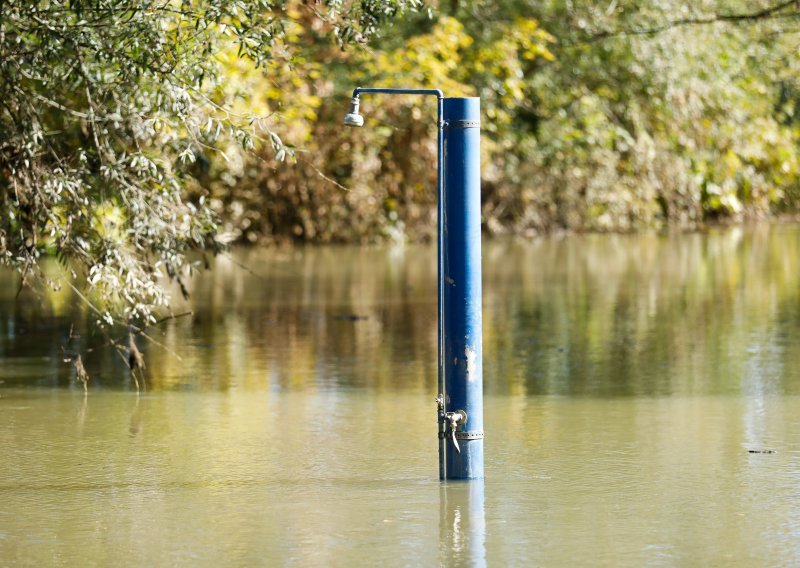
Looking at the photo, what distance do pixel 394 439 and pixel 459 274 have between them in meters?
1.69

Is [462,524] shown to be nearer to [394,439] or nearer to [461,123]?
[461,123]

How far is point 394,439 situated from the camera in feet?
28.4

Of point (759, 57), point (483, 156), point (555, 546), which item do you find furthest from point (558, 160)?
point (555, 546)

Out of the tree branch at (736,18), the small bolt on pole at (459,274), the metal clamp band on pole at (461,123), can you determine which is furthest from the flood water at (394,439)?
the tree branch at (736,18)

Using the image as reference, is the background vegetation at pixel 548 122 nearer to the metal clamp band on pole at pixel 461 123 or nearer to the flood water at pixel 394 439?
the flood water at pixel 394 439

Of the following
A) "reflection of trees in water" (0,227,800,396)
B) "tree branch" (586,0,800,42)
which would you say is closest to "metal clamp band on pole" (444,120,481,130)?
"reflection of trees in water" (0,227,800,396)

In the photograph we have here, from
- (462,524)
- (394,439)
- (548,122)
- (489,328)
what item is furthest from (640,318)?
(548,122)

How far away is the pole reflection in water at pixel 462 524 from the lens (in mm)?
6043

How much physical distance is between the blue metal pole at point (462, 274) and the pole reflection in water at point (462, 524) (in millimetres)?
238

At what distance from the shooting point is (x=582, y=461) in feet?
26.0

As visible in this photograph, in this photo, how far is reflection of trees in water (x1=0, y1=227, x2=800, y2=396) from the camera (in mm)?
11305

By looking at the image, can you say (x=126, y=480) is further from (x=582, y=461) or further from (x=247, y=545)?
(x=582, y=461)

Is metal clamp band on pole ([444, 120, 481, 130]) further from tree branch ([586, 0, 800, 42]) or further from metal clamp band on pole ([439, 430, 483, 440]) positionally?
tree branch ([586, 0, 800, 42])

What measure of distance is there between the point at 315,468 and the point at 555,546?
197cm
